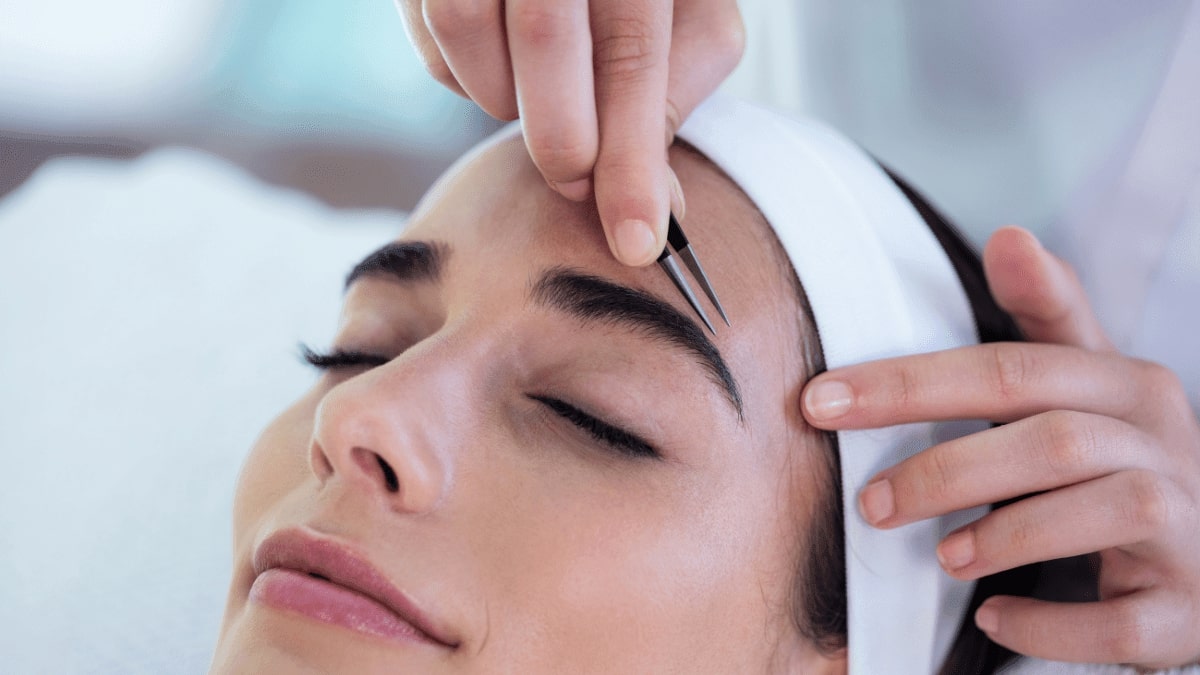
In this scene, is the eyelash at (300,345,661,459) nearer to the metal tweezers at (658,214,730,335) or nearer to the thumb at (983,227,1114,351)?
the metal tweezers at (658,214,730,335)

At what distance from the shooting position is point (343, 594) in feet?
2.88

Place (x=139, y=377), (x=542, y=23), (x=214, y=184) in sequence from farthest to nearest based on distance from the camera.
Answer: (x=214, y=184) → (x=139, y=377) → (x=542, y=23)

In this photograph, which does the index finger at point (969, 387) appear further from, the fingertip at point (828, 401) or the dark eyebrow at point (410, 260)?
the dark eyebrow at point (410, 260)

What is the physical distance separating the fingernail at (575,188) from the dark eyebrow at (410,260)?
0.53ft

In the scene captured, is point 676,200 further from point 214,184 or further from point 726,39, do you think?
point 214,184

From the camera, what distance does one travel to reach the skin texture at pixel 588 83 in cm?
88

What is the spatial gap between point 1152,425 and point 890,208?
389 mm

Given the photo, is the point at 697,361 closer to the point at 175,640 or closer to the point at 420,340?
the point at 420,340

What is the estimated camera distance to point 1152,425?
1.12m

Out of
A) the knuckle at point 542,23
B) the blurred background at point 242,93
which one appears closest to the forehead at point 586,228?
the knuckle at point 542,23

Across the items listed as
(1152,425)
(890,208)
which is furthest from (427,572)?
(1152,425)

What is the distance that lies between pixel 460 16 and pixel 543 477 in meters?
0.44

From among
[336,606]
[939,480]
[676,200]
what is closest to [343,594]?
[336,606]

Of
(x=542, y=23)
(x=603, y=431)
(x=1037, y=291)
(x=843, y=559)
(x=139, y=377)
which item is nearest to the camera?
(x=542, y=23)
